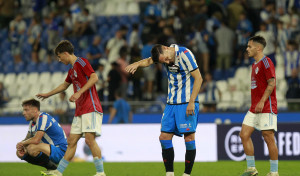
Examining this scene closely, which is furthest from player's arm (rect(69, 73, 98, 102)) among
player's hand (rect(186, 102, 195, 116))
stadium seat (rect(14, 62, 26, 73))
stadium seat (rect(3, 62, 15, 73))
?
stadium seat (rect(3, 62, 15, 73))

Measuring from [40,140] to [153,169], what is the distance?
9.12 feet

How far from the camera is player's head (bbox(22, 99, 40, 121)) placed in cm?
970

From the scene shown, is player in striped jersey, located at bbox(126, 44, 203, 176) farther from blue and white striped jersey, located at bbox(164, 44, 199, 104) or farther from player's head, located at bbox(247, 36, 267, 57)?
player's head, located at bbox(247, 36, 267, 57)

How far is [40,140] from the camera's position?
9.86 metres

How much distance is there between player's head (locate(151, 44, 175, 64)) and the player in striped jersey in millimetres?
15

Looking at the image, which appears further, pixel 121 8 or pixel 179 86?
pixel 121 8

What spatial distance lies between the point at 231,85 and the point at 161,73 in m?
1.93

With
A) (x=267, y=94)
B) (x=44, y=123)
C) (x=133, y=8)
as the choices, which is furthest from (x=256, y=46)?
(x=133, y=8)

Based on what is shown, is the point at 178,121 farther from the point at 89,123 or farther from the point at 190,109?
the point at 89,123

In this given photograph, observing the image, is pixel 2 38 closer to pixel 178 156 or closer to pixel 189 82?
pixel 178 156

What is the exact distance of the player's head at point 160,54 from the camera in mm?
8359

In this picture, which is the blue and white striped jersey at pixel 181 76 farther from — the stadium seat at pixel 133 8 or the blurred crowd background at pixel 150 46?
the stadium seat at pixel 133 8

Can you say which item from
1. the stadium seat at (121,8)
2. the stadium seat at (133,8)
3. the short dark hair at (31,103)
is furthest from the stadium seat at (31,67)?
the short dark hair at (31,103)

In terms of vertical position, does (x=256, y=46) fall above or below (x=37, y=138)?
above
